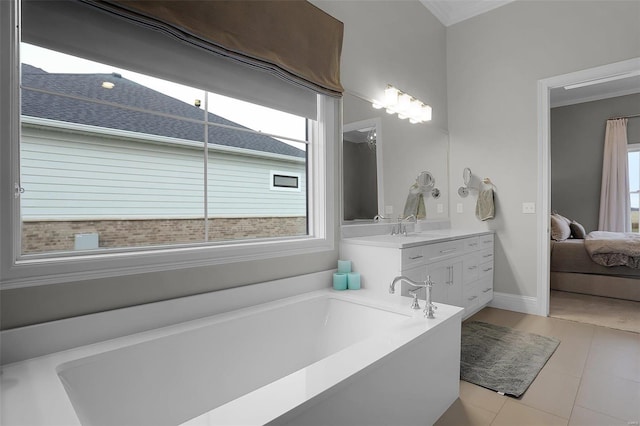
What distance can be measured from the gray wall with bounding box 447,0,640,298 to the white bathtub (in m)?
2.12

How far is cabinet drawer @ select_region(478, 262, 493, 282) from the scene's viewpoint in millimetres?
3344

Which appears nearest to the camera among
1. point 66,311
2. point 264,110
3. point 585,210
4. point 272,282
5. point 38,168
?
point 66,311

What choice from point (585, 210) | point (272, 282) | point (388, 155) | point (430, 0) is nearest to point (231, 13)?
point (272, 282)

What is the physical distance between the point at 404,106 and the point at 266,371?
2.59 m

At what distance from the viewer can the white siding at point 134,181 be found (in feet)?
4.99

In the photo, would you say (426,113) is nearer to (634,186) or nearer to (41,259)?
(41,259)

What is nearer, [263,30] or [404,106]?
[263,30]

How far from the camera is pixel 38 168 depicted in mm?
1503

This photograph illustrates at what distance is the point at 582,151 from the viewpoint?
587cm

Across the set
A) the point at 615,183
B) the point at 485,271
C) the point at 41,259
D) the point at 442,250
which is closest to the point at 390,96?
the point at 442,250

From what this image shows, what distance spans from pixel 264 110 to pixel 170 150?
2.65 feet

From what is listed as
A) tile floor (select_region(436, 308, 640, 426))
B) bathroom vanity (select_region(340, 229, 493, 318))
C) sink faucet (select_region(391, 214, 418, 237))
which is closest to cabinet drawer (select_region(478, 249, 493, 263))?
bathroom vanity (select_region(340, 229, 493, 318))

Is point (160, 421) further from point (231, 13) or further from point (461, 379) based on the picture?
point (231, 13)

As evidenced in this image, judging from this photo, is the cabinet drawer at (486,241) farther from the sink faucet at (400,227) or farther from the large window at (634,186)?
the large window at (634,186)
